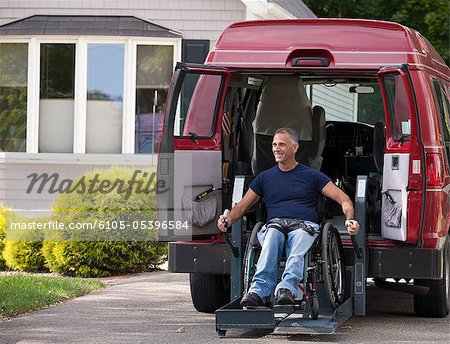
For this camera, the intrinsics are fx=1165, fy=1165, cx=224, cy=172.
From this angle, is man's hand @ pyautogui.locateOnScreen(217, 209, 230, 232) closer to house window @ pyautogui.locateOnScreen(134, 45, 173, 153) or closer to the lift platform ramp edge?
the lift platform ramp edge

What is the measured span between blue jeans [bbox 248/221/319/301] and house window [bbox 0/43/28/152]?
9.20 m

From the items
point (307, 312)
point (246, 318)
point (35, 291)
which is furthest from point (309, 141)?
point (35, 291)

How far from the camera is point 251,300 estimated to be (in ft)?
28.1

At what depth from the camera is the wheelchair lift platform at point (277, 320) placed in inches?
331

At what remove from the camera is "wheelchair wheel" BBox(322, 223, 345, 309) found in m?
8.73

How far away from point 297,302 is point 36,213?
9136mm

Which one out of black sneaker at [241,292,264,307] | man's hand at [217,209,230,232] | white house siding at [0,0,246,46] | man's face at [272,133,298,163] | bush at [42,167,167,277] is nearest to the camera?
black sneaker at [241,292,264,307]

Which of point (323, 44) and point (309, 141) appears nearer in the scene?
point (323, 44)

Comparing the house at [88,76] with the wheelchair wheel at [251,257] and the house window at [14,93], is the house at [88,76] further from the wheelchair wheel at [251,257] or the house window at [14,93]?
the wheelchair wheel at [251,257]

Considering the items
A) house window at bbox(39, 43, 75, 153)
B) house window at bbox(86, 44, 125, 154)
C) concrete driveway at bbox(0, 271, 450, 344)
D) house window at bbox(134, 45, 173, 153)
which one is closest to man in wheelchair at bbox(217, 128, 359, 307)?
concrete driveway at bbox(0, 271, 450, 344)

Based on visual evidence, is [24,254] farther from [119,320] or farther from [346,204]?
[346,204]

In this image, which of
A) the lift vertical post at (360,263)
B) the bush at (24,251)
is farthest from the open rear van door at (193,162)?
the bush at (24,251)

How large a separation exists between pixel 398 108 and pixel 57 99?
9.17 metres

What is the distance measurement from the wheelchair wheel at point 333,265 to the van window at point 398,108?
3.04 ft
